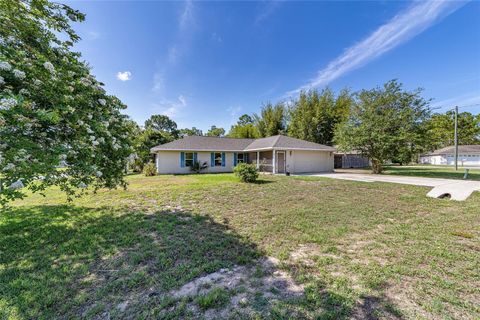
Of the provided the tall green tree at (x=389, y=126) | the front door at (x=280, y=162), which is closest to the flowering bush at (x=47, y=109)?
the front door at (x=280, y=162)

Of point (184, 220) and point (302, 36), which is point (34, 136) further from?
point (302, 36)

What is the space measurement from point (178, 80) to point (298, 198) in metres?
13.2

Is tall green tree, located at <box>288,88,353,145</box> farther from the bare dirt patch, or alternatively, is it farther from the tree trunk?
the bare dirt patch

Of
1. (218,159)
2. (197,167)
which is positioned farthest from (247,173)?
(218,159)

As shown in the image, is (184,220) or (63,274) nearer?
(63,274)

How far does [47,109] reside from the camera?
120 inches

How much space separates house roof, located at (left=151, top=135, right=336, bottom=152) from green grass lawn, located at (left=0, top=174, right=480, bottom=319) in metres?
10.4

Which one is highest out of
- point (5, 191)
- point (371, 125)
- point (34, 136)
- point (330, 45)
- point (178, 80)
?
point (330, 45)

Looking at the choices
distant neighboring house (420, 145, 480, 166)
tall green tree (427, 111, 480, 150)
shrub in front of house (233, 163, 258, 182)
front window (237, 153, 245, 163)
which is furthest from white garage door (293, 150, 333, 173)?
tall green tree (427, 111, 480, 150)

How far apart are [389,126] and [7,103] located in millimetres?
20048

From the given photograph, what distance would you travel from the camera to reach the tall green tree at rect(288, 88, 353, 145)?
25672 mm

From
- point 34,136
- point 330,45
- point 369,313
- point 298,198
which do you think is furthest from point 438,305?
point 330,45

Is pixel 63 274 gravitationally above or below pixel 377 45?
below

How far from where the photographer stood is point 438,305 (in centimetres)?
212
